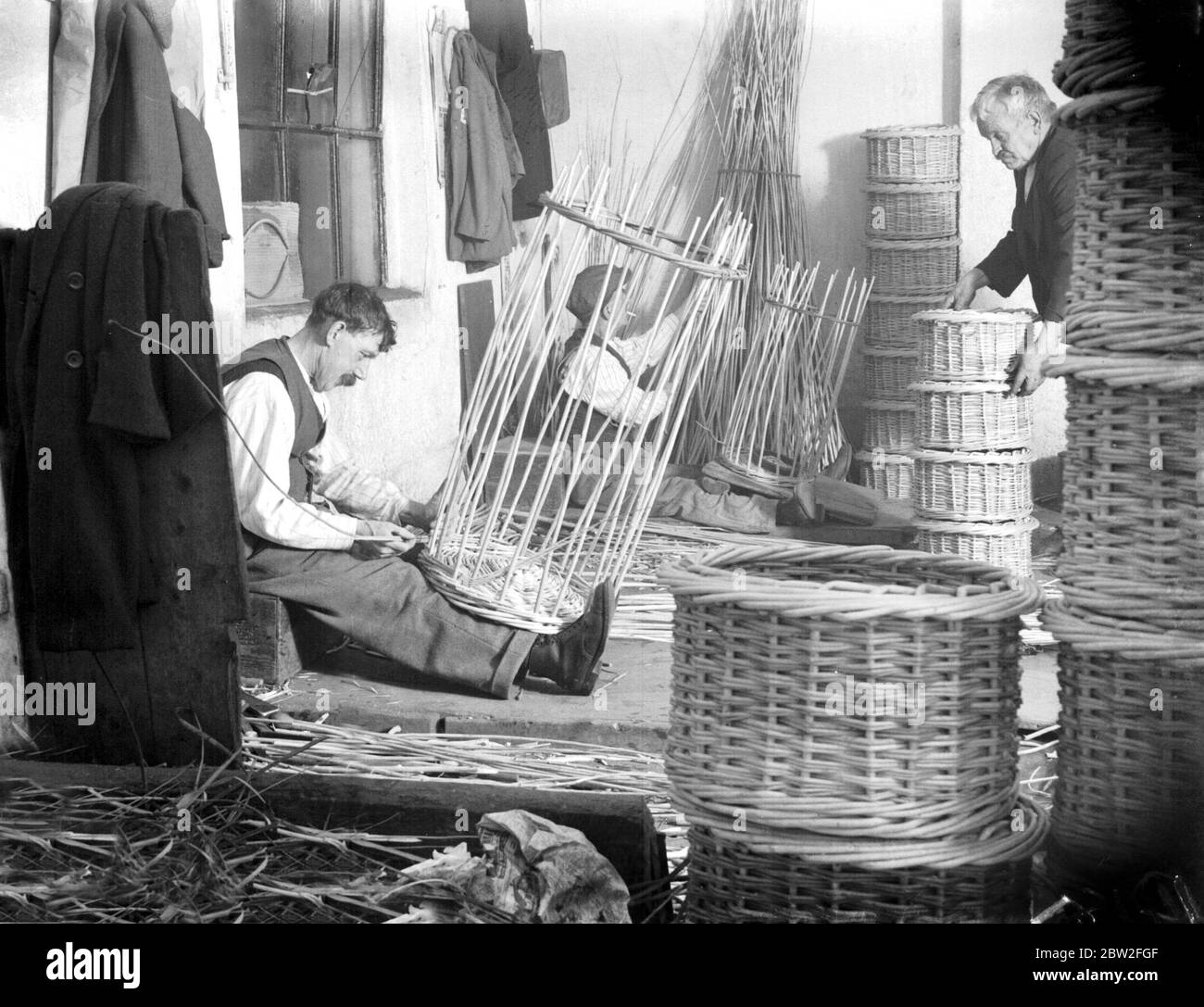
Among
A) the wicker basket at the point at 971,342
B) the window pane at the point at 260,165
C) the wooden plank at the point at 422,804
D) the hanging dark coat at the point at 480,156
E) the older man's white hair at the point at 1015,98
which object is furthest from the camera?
the window pane at the point at 260,165

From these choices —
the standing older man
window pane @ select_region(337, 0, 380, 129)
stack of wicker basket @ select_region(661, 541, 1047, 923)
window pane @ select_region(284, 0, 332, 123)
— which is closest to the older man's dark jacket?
the standing older man

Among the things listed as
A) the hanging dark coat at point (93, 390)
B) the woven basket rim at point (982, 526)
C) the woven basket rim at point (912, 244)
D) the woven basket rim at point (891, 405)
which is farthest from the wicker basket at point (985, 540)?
the hanging dark coat at point (93, 390)

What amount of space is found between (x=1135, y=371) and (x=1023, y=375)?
537 millimetres

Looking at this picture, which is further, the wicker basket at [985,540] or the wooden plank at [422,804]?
the wicker basket at [985,540]

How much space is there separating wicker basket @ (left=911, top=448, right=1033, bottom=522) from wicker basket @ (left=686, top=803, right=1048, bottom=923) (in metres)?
0.70

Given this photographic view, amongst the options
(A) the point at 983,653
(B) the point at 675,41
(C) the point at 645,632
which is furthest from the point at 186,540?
(A) the point at 983,653

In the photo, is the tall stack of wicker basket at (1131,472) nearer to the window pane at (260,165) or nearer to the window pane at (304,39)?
the window pane at (304,39)

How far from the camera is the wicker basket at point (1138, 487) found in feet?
7.47

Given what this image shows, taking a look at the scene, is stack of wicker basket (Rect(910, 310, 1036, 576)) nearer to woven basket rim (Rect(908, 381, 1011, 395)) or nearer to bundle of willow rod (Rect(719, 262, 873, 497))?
woven basket rim (Rect(908, 381, 1011, 395))

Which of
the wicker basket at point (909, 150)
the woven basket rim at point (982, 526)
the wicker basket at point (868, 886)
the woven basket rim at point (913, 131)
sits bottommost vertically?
the wicker basket at point (868, 886)

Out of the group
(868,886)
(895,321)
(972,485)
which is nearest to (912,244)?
(895,321)
